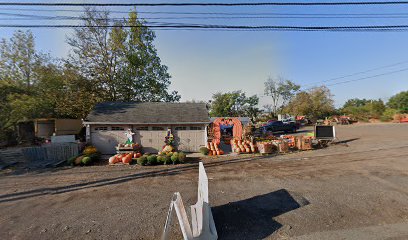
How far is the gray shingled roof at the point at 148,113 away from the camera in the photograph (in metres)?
15.1

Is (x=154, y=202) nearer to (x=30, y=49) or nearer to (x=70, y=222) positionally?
(x=70, y=222)

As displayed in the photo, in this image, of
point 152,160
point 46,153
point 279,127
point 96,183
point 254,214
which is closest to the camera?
point 254,214

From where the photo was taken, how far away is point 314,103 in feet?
148

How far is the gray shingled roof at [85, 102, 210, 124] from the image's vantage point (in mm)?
15109

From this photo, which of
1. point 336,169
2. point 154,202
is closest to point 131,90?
point 154,202

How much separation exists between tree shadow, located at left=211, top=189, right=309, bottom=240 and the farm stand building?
10.0 m

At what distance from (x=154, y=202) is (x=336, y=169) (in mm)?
8167

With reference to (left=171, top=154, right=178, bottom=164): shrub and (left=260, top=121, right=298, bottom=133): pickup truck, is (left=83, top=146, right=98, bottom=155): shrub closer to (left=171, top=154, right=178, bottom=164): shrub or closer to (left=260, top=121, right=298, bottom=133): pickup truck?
(left=171, top=154, right=178, bottom=164): shrub

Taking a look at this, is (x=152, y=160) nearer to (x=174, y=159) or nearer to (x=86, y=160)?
(x=174, y=159)

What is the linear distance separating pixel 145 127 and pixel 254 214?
12229 mm

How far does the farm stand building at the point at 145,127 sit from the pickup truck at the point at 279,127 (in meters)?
13.1

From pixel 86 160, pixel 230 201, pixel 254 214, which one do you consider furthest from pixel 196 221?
pixel 86 160

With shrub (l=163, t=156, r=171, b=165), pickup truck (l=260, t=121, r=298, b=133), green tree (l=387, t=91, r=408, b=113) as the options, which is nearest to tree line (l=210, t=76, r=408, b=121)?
green tree (l=387, t=91, r=408, b=113)

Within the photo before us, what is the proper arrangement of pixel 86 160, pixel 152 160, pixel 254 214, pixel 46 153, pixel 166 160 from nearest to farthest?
pixel 254 214 < pixel 152 160 < pixel 166 160 < pixel 86 160 < pixel 46 153
